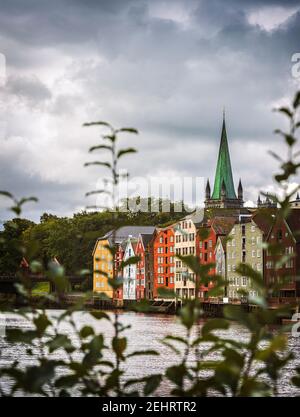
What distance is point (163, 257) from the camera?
109 m

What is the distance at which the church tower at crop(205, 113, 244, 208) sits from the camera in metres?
183

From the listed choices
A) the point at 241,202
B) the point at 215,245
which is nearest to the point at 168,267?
the point at 215,245

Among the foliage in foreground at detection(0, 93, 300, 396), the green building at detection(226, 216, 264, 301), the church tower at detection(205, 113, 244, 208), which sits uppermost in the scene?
the church tower at detection(205, 113, 244, 208)

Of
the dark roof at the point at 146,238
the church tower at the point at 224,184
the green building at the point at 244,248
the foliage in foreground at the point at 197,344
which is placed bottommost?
the foliage in foreground at the point at 197,344

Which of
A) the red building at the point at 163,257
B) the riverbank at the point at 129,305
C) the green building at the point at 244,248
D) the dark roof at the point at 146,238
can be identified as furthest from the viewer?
the dark roof at the point at 146,238

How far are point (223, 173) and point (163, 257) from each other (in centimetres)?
8116

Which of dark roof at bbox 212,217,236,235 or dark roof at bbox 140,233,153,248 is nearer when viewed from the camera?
dark roof at bbox 212,217,236,235

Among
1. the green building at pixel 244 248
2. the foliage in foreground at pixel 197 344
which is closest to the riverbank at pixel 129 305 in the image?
the foliage in foreground at pixel 197 344

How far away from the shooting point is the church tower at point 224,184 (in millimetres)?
183000

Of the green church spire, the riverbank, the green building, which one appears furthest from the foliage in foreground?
the green church spire

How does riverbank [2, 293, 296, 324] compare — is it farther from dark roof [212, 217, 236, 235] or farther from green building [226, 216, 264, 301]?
dark roof [212, 217, 236, 235]

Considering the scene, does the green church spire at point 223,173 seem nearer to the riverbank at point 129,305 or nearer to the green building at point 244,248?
the riverbank at point 129,305

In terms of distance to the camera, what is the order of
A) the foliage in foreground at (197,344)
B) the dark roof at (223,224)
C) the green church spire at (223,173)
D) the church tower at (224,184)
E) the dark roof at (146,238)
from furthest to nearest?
the church tower at (224,184), the green church spire at (223,173), the dark roof at (146,238), the dark roof at (223,224), the foliage in foreground at (197,344)
